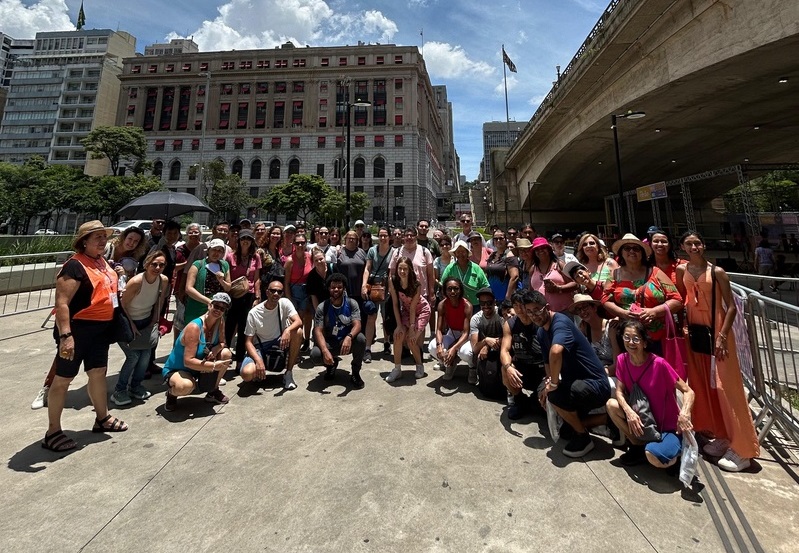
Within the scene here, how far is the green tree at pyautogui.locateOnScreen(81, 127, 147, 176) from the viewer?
4634cm

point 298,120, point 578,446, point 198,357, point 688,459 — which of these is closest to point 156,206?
point 198,357

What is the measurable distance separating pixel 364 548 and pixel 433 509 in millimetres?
554

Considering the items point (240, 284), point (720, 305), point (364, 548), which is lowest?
point (364, 548)

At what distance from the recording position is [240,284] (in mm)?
4695

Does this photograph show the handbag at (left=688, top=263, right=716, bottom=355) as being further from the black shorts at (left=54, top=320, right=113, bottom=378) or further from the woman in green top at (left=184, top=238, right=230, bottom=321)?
the black shorts at (left=54, top=320, right=113, bottom=378)

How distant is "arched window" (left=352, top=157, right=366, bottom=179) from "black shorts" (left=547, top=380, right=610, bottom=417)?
56873mm

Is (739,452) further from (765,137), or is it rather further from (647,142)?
(765,137)

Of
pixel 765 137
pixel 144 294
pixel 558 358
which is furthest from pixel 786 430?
pixel 765 137

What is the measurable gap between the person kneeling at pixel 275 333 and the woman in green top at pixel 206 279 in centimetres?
60

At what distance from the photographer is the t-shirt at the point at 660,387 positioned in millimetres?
2762

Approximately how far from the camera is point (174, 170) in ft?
192

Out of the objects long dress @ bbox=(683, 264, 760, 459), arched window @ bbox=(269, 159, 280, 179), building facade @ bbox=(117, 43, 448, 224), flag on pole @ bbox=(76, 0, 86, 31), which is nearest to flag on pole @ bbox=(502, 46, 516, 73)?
building facade @ bbox=(117, 43, 448, 224)

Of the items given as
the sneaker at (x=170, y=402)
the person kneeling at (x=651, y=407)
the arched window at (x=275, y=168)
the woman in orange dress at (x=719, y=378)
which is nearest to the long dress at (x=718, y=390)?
the woman in orange dress at (x=719, y=378)

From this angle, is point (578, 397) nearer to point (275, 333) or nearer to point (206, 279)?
point (275, 333)
